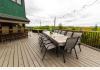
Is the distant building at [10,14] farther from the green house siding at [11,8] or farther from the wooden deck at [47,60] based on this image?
the wooden deck at [47,60]

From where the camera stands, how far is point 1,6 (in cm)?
759

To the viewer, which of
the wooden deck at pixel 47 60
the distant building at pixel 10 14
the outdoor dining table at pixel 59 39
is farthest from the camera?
the distant building at pixel 10 14

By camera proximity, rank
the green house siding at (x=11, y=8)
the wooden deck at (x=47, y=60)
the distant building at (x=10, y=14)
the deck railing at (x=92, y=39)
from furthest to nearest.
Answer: the green house siding at (x=11, y=8) → the distant building at (x=10, y=14) → the deck railing at (x=92, y=39) → the wooden deck at (x=47, y=60)

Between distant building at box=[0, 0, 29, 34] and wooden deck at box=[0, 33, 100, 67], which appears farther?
distant building at box=[0, 0, 29, 34]

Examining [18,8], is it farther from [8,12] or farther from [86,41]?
[86,41]

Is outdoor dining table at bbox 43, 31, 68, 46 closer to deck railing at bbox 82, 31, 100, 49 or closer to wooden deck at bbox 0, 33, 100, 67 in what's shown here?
wooden deck at bbox 0, 33, 100, 67

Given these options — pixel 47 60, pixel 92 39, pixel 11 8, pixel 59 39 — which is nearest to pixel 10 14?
pixel 11 8

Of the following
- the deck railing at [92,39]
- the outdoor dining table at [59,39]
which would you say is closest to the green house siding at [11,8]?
the outdoor dining table at [59,39]

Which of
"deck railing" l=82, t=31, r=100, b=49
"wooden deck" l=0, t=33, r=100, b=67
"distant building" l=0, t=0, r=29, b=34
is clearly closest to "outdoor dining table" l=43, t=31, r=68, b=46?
"wooden deck" l=0, t=33, r=100, b=67

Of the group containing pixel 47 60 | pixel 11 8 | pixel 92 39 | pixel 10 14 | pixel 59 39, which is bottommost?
A: pixel 47 60

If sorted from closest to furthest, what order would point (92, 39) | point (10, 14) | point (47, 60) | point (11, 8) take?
point (47, 60)
point (92, 39)
point (10, 14)
point (11, 8)

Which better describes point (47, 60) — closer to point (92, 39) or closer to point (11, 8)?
point (92, 39)

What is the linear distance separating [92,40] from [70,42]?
2308 mm

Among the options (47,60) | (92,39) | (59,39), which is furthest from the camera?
(92,39)
